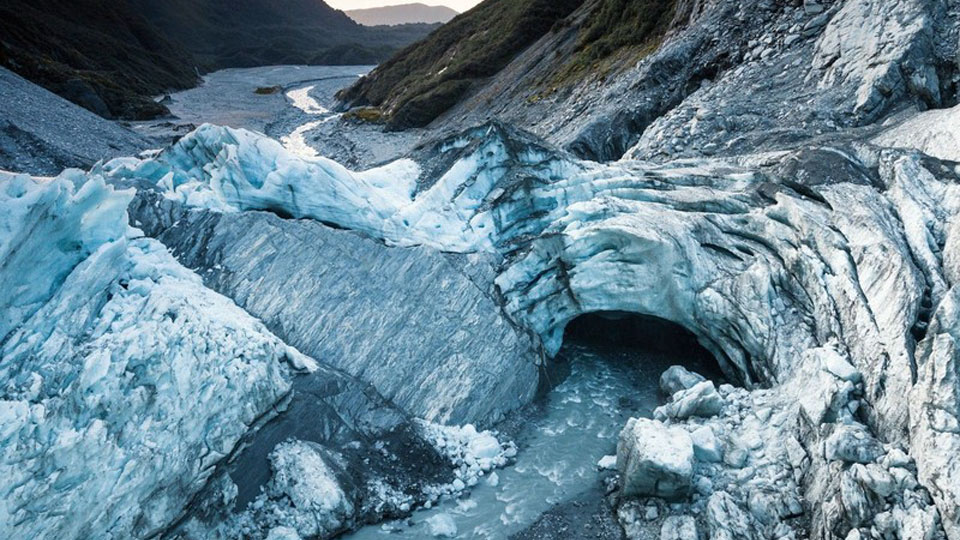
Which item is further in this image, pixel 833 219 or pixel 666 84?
pixel 666 84

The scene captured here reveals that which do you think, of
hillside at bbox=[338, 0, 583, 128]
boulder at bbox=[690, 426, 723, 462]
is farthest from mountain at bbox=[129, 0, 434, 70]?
boulder at bbox=[690, 426, 723, 462]

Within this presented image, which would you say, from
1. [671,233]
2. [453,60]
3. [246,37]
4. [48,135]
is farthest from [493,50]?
[246,37]

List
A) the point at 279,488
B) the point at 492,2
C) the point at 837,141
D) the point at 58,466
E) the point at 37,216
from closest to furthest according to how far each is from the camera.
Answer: the point at 58,466 → the point at 37,216 → the point at 279,488 → the point at 837,141 → the point at 492,2

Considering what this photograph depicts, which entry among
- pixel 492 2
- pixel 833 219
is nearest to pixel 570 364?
pixel 833 219

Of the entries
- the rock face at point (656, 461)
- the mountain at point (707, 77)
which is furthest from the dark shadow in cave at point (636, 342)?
the mountain at point (707, 77)

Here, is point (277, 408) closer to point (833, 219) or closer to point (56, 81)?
point (833, 219)

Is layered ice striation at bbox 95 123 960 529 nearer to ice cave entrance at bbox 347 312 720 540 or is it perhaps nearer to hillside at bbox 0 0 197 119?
ice cave entrance at bbox 347 312 720 540

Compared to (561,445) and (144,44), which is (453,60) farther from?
(144,44)
